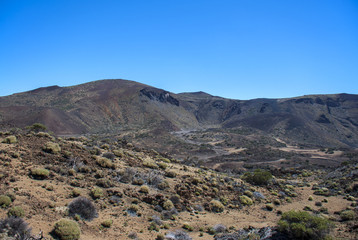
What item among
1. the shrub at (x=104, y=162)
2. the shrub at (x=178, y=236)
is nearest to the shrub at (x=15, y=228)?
the shrub at (x=178, y=236)

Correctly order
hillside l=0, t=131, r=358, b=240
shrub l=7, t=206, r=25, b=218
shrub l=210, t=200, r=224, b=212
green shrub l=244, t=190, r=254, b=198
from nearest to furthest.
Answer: shrub l=7, t=206, r=25, b=218 → hillside l=0, t=131, r=358, b=240 → shrub l=210, t=200, r=224, b=212 → green shrub l=244, t=190, r=254, b=198

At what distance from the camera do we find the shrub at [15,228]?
7.42 metres

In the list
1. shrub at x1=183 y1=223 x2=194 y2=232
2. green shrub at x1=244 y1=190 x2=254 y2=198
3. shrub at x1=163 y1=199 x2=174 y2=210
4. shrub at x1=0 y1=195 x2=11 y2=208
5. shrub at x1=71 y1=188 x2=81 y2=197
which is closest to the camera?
shrub at x1=0 y1=195 x2=11 y2=208

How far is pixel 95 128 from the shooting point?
282 feet

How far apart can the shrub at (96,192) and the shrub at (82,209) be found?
1.50 m

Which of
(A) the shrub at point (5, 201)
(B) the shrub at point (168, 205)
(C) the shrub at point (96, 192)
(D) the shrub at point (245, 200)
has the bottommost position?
(D) the shrub at point (245, 200)

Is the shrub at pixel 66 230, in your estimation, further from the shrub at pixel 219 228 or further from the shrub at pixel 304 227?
the shrub at pixel 304 227

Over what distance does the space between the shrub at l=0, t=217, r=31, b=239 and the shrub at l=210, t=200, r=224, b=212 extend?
10394mm

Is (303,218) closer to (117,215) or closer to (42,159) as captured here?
(117,215)

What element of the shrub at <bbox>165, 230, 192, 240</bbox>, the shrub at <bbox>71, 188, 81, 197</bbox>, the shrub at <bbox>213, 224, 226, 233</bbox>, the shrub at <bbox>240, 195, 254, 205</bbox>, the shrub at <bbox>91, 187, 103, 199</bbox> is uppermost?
the shrub at <bbox>71, 188, 81, 197</bbox>

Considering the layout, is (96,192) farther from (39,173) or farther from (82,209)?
(39,173)

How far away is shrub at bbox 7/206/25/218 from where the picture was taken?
28.4ft

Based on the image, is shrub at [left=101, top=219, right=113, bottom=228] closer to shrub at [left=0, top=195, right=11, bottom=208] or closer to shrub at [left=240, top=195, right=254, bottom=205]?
shrub at [left=0, top=195, right=11, bottom=208]

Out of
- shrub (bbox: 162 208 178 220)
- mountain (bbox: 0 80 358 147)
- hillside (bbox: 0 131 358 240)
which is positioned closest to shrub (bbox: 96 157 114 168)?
hillside (bbox: 0 131 358 240)
